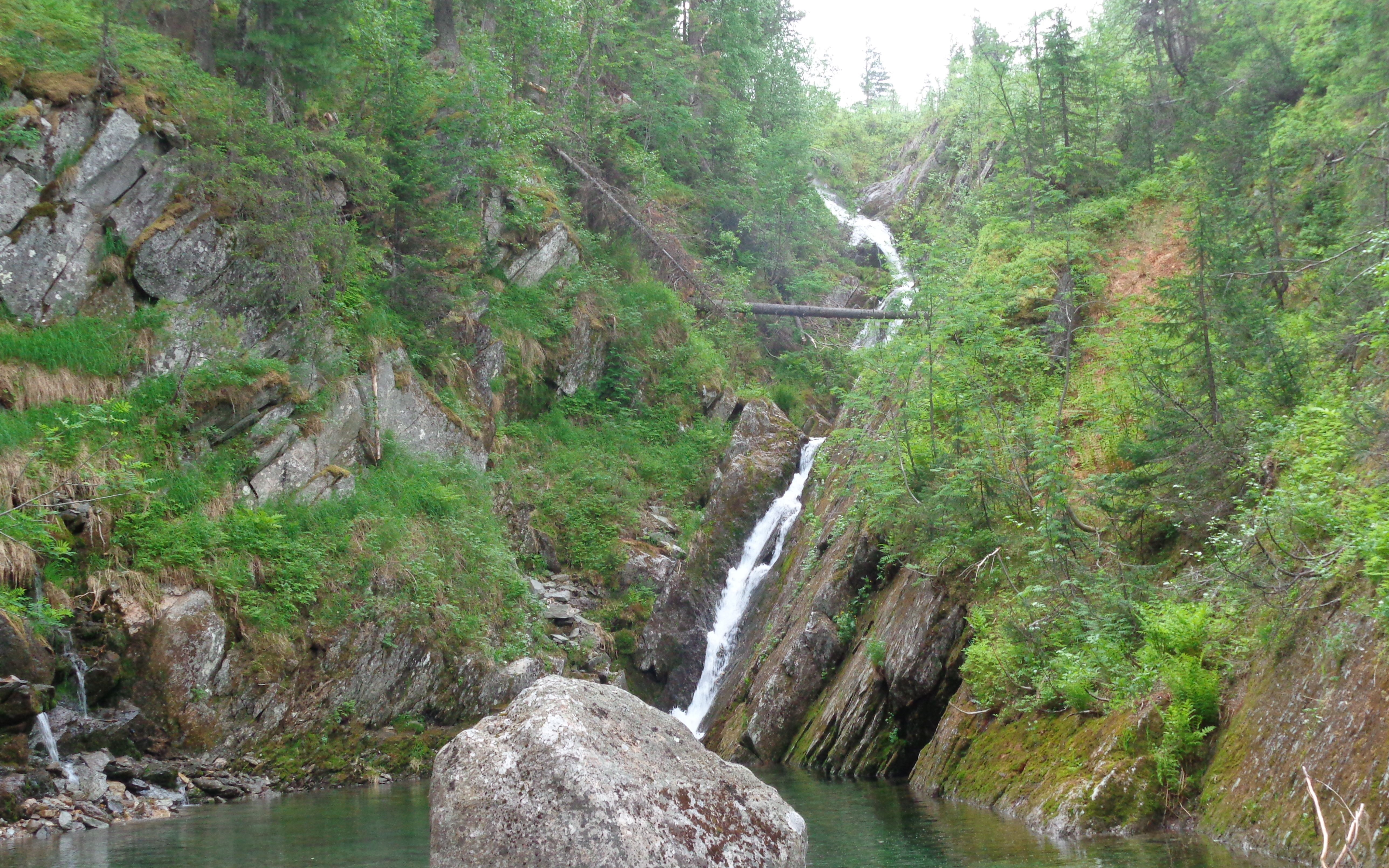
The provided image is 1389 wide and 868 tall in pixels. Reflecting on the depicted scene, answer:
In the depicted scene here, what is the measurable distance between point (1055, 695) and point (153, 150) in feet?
53.5

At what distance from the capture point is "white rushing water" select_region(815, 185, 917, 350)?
20.0 metres

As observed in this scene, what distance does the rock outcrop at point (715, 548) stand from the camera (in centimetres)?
1906

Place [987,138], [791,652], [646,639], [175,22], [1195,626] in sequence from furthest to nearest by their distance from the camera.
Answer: [987,138] → [646,639] → [175,22] → [791,652] → [1195,626]

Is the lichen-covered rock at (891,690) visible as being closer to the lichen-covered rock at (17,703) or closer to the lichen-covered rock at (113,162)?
the lichen-covered rock at (17,703)

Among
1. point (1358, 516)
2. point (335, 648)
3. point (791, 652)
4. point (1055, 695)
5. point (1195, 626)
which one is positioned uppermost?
point (1358, 516)

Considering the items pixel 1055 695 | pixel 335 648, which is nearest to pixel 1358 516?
pixel 1055 695

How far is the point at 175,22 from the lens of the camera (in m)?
17.7

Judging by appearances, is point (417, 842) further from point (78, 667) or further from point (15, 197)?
point (15, 197)

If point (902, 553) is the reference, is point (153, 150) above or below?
above

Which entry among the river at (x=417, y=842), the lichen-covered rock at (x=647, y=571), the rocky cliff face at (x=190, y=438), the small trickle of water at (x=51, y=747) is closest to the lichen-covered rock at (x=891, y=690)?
the river at (x=417, y=842)

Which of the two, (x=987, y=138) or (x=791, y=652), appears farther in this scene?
(x=987, y=138)

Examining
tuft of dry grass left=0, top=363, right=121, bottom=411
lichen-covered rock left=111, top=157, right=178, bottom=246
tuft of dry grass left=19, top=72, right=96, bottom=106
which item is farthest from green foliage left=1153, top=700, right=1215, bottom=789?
tuft of dry grass left=19, top=72, right=96, bottom=106

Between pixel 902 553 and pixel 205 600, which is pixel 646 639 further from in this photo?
pixel 205 600

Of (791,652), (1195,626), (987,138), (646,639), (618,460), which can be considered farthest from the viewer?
(987,138)
